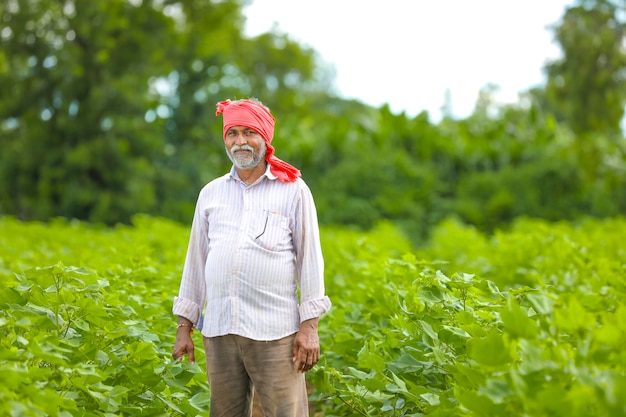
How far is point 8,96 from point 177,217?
235 inches

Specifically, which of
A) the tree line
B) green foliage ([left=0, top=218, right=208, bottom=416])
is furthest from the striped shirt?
the tree line

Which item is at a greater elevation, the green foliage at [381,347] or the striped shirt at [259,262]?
the striped shirt at [259,262]

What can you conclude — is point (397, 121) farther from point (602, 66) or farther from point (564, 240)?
point (564, 240)

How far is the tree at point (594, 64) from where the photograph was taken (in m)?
26.1

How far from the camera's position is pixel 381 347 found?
4223 mm

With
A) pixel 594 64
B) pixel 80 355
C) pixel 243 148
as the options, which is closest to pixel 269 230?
pixel 243 148

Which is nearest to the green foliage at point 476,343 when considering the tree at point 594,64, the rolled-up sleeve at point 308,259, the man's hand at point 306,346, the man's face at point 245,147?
the man's hand at point 306,346

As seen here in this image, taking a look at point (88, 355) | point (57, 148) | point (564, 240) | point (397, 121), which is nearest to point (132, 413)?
point (88, 355)

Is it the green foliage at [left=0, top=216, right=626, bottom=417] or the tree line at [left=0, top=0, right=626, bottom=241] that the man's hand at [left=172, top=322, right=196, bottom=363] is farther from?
the tree line at [left=0, top=0, right=626, bottom=241]

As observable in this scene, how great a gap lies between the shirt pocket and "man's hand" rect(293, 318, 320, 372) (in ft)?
1.17

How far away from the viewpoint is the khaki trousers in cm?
337

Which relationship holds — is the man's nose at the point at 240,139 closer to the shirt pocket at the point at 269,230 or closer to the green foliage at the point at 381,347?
the shirt pocket at the point at 269,230

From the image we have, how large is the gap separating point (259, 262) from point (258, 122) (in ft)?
1.98

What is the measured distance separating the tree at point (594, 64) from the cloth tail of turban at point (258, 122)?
2391cm
